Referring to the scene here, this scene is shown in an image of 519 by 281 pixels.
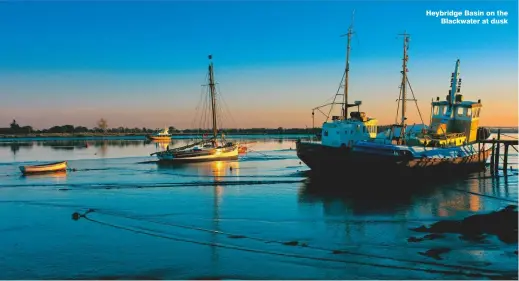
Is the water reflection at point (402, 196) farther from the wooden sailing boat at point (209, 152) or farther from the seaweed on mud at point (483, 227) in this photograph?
the wooden sailing boat at point (209, 152)

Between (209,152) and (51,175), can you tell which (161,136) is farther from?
(51,175)

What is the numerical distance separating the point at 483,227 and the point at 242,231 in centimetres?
1076

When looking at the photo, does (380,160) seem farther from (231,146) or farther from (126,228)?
(231,146)

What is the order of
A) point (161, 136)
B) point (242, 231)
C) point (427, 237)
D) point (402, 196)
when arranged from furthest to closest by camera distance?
point (161, 136) → point (402, 196) → point (242, 231) → point (427, 237)

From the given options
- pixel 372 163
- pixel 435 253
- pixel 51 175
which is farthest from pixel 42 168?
pixel 435 253

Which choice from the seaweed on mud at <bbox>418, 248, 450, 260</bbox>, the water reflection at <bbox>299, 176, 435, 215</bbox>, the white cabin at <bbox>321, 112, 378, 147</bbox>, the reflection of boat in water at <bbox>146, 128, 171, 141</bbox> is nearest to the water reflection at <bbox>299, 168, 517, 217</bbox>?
the water reflection at <bbox>299, 176, 435, 215</bbox>

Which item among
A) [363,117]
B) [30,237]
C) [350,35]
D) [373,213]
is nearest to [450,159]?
[363,117]

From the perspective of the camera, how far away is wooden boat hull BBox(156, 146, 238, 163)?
66.6 m

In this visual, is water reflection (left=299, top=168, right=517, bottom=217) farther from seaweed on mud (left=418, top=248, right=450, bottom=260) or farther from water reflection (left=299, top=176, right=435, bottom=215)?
seaweed on mud (left=418, top=248, right=450, bottom=260)

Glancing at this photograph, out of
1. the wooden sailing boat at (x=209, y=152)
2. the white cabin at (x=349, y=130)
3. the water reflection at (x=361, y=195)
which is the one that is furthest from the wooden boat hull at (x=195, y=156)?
the water reflection at (x=361, y=195)

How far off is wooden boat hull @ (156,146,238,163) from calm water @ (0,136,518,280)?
26468 mm

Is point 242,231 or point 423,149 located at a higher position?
point 423,149

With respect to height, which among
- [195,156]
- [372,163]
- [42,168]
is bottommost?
[195,156]

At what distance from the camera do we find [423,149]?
4238cm
